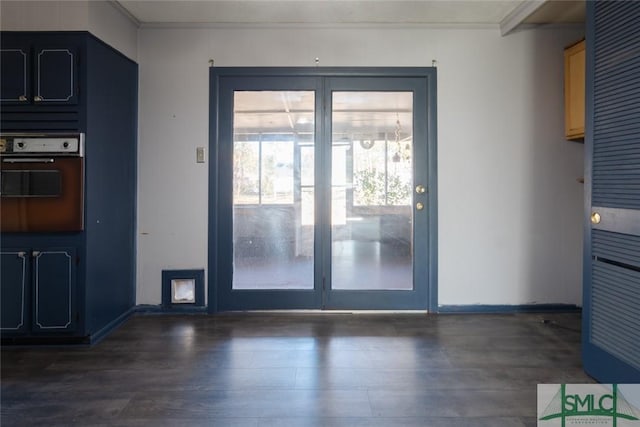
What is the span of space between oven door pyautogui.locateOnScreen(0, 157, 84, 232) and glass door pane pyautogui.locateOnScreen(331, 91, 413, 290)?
198cm

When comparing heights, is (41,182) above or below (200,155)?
below

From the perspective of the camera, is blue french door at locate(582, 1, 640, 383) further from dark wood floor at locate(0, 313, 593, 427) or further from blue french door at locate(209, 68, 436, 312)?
blue french door at locate(209, 68, 436, 312)

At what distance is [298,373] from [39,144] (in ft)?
7.54

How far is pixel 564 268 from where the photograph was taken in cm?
338

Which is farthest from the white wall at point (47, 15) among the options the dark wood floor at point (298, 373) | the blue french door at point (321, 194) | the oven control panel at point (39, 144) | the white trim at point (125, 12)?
the dark wood floor at point (298, 373)

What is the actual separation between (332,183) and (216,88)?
133 cm

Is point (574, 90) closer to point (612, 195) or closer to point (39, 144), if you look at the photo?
point (612, 195)

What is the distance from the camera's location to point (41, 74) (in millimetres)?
2615

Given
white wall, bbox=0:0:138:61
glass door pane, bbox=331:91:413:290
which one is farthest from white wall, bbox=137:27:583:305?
white wall, bbox=0:0:138:61

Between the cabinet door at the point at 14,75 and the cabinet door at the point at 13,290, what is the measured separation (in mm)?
1052

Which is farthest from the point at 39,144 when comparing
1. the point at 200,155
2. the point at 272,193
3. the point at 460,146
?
the point at 460,146

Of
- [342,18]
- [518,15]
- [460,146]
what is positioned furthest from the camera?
[460,146]

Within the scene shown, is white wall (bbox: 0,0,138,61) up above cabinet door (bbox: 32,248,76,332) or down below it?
above

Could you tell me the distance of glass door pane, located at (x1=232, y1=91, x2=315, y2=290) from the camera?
3404mm
